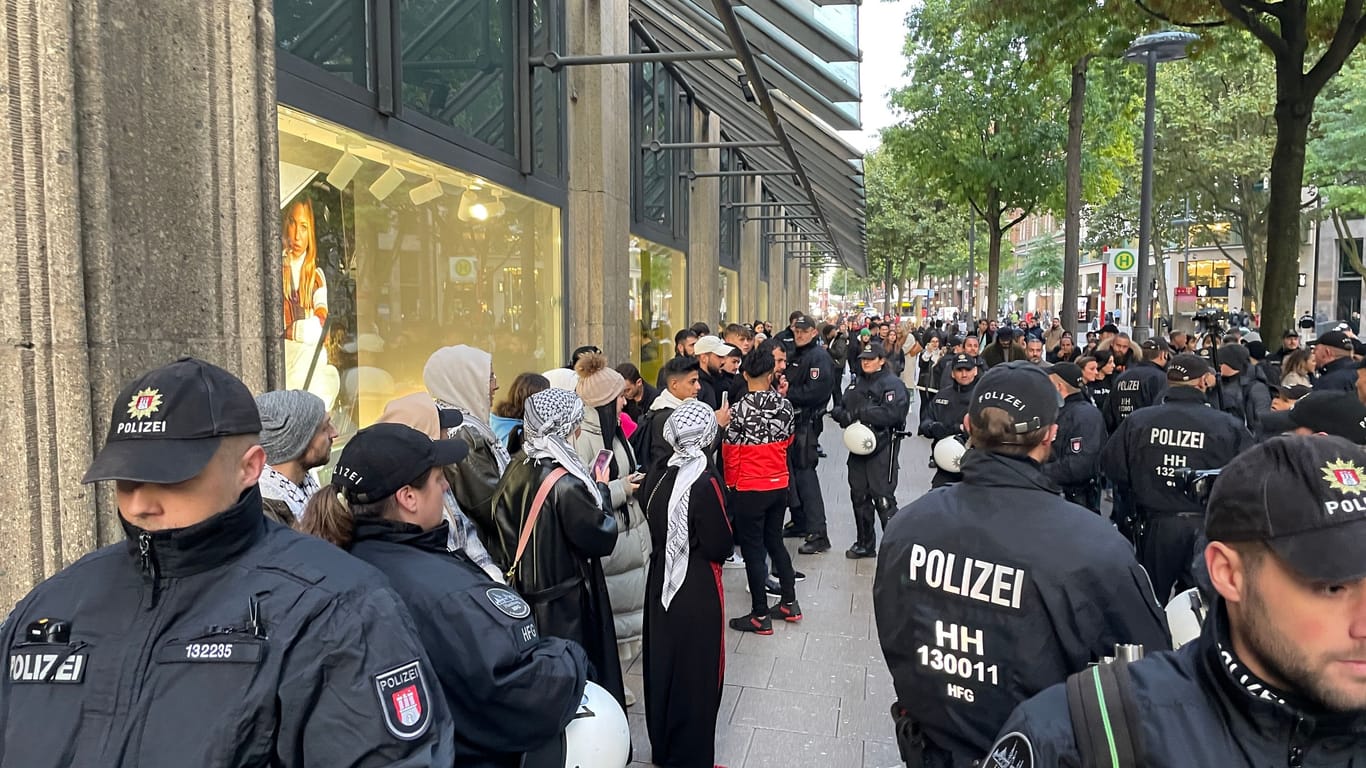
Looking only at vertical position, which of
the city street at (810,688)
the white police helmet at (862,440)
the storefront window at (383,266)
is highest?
the storefront window at (383,266)

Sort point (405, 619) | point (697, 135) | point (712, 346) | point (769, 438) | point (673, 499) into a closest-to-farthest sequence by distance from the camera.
Answer: point (405, 619), point (673, 499), point (769, 438), point (712, 346), point (697, 135)

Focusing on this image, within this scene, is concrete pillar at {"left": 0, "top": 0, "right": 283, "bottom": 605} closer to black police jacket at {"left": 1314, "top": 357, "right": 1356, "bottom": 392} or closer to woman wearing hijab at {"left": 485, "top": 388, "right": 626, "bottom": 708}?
woman wearing hijab at {"left": 485, "top": 388, "right": 626, "bottom": 708}

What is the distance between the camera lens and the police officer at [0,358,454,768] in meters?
1.56

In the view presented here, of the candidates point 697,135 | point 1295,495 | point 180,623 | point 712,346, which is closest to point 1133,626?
point 1295,495

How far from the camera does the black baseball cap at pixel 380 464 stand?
2.28 metres

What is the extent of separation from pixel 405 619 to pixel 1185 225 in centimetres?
4503

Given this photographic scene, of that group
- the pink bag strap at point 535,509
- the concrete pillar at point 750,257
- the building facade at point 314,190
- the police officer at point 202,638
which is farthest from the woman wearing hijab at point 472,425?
the concrete pillar at point 750,257

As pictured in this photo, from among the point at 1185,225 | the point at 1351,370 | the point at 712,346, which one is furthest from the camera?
the point at 1185,225

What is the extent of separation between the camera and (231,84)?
13.0 feet

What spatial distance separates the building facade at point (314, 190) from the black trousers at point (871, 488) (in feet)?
10.6

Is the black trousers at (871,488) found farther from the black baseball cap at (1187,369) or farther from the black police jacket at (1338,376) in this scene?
the black police jacket at (1338,376)

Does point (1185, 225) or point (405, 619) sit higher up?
point (1185, 225)

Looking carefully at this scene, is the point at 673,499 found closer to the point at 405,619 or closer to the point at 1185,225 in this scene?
the point at 405,619

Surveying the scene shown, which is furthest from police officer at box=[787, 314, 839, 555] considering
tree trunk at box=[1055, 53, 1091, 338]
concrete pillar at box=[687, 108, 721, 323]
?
tree trunk at box=[1055, 53, 1091, 338]
